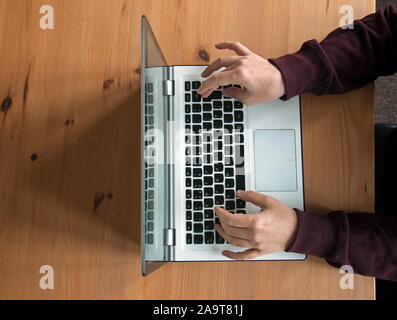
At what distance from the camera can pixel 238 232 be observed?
602mm

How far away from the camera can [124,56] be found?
2.35ft

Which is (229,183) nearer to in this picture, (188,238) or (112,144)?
(188,238)

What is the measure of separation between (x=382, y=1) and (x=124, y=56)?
3.55 feet

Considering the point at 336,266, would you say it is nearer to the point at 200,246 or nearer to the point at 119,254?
the point at 200,246

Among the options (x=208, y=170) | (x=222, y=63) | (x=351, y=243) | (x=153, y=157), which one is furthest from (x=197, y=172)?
(x=351, y=243)

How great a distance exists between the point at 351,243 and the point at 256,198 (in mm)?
197

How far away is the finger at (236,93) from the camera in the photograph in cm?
63

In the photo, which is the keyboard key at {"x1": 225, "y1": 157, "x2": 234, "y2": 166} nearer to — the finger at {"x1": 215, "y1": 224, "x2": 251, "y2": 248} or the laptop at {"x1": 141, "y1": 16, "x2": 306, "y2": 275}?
the laptop at {"x1": 141, "y1": 16, "x2": 306, "y2": 275}

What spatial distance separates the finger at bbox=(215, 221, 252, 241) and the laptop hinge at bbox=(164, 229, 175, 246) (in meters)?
0.11

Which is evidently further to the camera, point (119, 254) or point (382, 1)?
point (382, 1)

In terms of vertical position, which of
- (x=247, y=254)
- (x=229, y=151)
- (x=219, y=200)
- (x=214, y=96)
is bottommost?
(x=247, y=254)

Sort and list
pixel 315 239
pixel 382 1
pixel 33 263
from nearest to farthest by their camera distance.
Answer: pixel 315 239, pixel 33 263, pixel 382 1

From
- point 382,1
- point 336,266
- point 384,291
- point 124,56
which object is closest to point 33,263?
point 124,56

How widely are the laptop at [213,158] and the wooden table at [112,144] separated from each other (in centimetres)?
5
